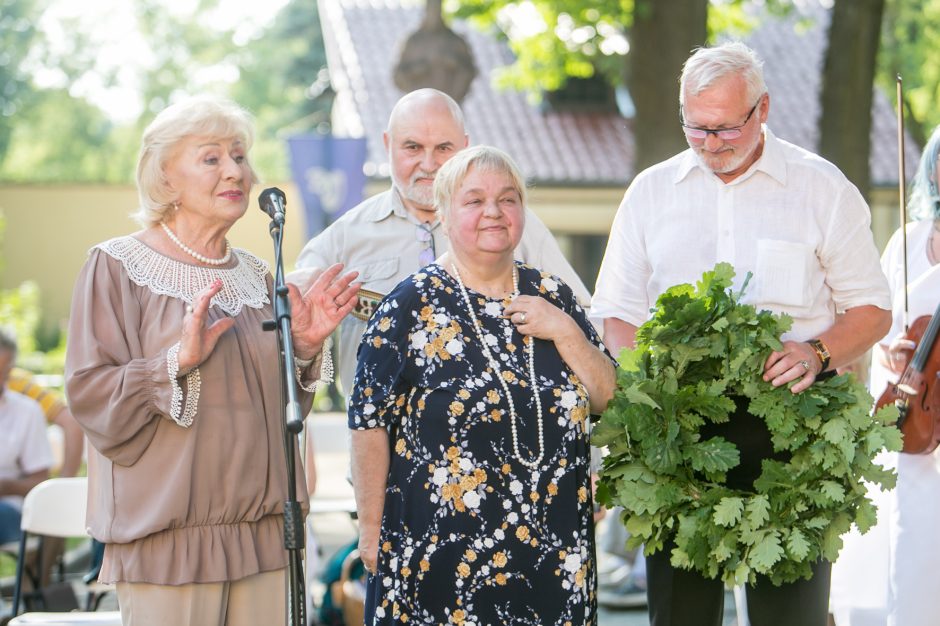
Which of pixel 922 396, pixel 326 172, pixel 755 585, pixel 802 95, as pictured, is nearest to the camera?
pixel 755 585

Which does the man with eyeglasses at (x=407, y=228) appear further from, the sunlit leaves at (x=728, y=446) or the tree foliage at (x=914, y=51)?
the tree foliage at (x=914, y=51)

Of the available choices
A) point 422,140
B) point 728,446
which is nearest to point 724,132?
point 728,446

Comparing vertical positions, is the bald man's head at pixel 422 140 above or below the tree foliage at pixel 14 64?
below

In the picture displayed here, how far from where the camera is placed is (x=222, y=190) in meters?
3.71

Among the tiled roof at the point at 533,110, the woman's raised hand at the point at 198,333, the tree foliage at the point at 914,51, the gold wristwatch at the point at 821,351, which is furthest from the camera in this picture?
the tiled roof at the point at 533,110

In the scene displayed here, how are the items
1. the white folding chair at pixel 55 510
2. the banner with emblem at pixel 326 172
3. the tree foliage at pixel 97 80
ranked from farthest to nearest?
the tree foliage at pixel 97 80, the banner with emblem at pixel 326 172, the white folding chair at pixel 55 510

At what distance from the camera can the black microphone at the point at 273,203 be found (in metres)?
3.56

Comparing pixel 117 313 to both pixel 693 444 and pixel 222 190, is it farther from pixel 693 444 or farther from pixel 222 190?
pixel 693 444

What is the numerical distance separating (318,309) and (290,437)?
501 mm

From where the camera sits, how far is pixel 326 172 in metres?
11.2

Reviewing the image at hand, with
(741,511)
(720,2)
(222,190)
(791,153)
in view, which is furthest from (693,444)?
(720,2)

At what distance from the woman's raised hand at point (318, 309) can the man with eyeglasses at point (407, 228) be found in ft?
2.61

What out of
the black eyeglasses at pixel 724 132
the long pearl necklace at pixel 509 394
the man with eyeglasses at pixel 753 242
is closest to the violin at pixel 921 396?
the man with eyeglasses at pixel 753 242

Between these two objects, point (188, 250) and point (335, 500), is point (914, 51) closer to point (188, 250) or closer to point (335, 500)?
point (335, 500)
